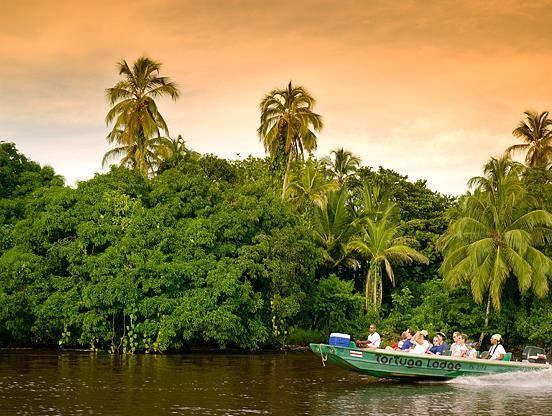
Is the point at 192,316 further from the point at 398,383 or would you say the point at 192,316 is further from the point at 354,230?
the point at 354,230

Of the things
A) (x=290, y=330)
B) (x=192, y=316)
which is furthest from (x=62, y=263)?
(x=290, y=330)

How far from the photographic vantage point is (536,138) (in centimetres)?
5294

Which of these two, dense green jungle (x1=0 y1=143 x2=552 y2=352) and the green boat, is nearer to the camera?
the green boat

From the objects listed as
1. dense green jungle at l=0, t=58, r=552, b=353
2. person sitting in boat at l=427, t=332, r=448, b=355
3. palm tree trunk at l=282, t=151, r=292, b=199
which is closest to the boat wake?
person sitting in boat at l=427, t=332, r=448, b=355

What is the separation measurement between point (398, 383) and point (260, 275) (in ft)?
39.4

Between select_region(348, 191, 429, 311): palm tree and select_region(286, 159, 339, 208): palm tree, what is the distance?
2.62 metres

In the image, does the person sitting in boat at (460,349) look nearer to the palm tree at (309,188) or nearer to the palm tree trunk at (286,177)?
the palm tree at (309,188)

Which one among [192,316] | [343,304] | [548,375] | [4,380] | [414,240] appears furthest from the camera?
[414,240]

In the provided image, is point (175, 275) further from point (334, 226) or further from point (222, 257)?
point (334, 226)

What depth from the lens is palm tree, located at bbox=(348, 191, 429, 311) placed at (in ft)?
143

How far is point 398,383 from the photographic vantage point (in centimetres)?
2564

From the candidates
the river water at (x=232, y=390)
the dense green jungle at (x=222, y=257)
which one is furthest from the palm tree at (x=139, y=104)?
the river water at (x=232, y=390)

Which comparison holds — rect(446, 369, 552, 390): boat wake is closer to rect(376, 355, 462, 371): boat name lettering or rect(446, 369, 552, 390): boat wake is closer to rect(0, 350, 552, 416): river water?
rect(0, 350, 552, 416): river water

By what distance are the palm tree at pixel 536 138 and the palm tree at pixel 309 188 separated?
15308 mm
